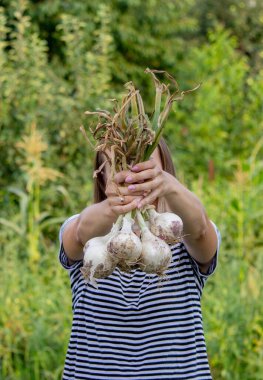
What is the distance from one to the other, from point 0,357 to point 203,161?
448cm

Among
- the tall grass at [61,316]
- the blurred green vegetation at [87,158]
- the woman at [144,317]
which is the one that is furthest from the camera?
the blurred green vegetation at [87,158]

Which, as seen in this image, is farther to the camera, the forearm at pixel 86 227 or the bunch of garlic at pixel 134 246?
the forearm at pixel 86 227

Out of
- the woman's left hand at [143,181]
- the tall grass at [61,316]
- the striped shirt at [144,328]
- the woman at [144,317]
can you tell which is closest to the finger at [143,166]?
the woman's left hand at [143,181]

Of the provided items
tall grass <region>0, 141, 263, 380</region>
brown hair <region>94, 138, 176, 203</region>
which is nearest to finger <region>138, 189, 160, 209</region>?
brown hair <region>94, 138, 176, 203</region>

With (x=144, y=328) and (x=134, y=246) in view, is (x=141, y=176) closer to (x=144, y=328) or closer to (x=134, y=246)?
(x=134, y=246)

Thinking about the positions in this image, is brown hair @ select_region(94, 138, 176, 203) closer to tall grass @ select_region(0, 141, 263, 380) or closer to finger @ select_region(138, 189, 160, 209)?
finger @ select_region(138, 189, 160, 209)

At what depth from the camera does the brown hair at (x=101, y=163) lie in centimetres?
238

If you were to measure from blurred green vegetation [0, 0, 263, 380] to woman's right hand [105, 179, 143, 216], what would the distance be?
81.7 inches

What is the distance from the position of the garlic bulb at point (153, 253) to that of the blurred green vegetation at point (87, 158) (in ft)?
6.71

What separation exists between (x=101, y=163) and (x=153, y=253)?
0.58m

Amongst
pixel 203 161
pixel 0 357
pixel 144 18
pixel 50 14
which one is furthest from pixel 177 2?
pixel 0 357

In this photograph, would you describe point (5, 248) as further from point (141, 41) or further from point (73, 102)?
point (141, 41)

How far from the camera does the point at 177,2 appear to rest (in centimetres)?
1116

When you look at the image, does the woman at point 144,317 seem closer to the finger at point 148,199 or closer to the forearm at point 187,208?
the forearm at point 187,208
